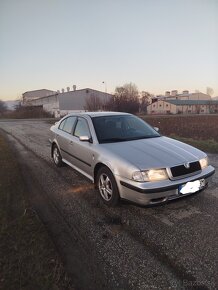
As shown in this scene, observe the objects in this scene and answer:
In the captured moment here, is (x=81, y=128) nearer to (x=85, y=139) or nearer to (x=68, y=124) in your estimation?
(x=85, y=139)

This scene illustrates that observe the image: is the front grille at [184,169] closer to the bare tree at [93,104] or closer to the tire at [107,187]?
the tire at [107,187]

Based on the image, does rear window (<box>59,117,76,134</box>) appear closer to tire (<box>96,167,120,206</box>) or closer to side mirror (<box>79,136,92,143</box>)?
side mirror (<box>79,136,92,143</box>)

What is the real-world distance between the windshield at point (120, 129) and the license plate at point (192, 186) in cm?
140

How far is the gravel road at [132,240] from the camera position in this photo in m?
2.46

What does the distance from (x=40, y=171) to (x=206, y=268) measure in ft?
15.9

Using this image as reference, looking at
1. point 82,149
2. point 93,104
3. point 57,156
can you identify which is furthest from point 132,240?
point 93,104

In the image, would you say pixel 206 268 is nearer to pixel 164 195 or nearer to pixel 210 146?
pixel 164 195

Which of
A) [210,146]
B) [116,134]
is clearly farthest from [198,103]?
[116,134]

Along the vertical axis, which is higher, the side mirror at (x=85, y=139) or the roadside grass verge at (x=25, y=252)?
the side mirror at (x=85, y=139)

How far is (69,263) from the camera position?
270 cm

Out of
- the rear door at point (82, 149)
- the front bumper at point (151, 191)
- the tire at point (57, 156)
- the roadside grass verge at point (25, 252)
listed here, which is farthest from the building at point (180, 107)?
the roadside grass verge at point (25, 252)

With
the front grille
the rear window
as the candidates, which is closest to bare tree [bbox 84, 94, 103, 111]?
the rear window

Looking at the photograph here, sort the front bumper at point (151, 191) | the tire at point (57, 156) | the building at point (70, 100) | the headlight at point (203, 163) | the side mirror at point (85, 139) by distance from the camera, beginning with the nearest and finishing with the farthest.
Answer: the front bumper at point (151, 191) < the headlight at point (203, 163) < the side mirror at point (85, 139) < the tire at point (57, 156) < the building at point (70, 100)

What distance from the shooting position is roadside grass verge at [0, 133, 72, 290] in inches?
95.3
